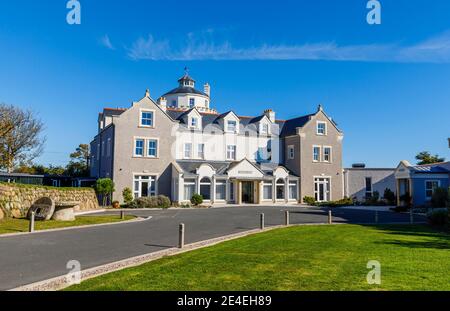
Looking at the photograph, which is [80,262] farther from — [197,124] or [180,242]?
[197,124]

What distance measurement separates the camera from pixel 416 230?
17.4 meters

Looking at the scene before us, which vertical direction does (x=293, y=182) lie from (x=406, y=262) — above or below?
above

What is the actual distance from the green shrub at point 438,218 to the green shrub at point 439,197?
1004 centimetres

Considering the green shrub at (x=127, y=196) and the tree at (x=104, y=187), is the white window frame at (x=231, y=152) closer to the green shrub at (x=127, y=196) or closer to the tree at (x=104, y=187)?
the green shrub at (x=127, y=196)

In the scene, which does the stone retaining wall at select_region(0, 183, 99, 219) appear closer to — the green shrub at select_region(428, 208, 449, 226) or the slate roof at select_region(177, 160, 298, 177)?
the slate roof at select_region(177, 160, 298, 177)

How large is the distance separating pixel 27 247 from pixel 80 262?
3.23 metres

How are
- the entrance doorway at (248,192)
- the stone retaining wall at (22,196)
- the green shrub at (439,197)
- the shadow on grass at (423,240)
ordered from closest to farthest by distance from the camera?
the shadow on grass at (423,240)
the stone retaining wall at (22,196)
the green shrub at (439,197)
the entrance doorway at (248,192)

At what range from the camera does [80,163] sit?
51.3 metres

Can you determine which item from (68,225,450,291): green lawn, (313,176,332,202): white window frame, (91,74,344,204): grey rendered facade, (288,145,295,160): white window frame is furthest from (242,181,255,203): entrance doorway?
(68,225,450,291): green lawn

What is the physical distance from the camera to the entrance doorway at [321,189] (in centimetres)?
3978

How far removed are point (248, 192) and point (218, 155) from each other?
5069 millimetres

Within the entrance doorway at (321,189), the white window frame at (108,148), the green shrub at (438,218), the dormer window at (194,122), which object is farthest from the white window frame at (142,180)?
the green shrub at (438,218)

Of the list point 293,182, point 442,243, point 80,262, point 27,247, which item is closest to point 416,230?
point 442,243

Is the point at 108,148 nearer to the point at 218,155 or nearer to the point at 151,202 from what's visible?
the point at 151,202
